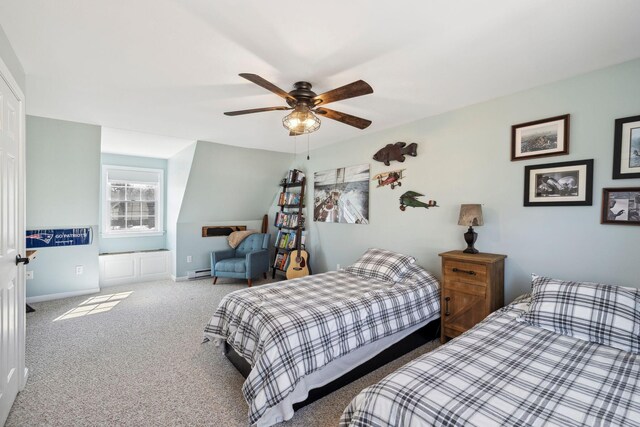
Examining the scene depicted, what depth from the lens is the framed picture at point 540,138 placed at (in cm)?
232

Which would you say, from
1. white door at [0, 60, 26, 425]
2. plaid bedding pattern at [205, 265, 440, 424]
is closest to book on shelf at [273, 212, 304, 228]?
plaid bedding pattern at [205, 265, 440, 424]

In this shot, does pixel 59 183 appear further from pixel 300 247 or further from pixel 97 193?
pixel 300 247

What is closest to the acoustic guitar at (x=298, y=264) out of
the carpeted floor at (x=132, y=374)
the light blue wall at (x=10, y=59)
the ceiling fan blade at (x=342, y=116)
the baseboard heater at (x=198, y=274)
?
the carpeted floor at (x=132, y=374)

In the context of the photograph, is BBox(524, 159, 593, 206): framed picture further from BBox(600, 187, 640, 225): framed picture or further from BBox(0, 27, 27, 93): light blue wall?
BBox(0, 27, 27, 93): light blue wall

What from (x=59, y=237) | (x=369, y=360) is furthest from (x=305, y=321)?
(x=59, y=237)

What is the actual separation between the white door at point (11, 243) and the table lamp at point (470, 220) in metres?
3.34

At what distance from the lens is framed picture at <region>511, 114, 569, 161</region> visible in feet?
7.63

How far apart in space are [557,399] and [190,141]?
15.2 feet

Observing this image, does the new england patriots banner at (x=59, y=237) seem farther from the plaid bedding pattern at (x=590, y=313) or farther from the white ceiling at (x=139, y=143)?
the plaid bedding pattern at (x=590, y=313)

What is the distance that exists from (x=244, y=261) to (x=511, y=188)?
3787 millimetres

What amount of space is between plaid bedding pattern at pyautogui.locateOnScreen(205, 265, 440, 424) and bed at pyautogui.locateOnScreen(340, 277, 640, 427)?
0.57m

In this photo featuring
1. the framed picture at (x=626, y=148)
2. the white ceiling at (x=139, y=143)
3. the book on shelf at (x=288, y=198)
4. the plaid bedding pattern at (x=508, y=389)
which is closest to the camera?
the plaid bedding pattern at (x=508, y=389)

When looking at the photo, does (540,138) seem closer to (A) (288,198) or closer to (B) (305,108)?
(B) (305,108)

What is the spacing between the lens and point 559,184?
2.34 m
